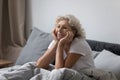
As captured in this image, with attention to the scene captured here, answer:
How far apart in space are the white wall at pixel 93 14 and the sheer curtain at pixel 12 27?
0.37 metres

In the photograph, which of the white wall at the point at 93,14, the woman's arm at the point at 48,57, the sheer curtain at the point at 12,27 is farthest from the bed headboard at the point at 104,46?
the sheer curtain at the point at 12,27

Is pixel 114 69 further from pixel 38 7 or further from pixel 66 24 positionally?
pixel 38 7

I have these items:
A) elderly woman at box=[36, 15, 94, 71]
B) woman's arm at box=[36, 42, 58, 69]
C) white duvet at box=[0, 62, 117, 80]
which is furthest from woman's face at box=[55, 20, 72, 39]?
white duvet at box=[0, 62, 117, 80]

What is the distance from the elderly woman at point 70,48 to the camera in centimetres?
200

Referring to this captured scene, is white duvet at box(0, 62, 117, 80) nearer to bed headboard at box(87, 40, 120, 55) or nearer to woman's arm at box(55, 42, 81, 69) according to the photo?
woman's arm at box(55, 42, 81, 69)

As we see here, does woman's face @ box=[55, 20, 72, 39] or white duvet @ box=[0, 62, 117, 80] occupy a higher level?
woman's face @ box=[55, 20, 72, 39]

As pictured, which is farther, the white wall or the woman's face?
the white wall

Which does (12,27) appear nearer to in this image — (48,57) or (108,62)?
(48,57)

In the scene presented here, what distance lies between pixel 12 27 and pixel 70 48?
1.58 metres

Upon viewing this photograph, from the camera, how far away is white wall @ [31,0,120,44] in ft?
8.00

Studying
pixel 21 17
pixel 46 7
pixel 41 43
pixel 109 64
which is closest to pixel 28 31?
pixel 21 17

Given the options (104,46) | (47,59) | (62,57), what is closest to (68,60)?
(62,57)

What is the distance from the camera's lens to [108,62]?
2.13 meters

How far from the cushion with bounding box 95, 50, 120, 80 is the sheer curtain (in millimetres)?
1441
